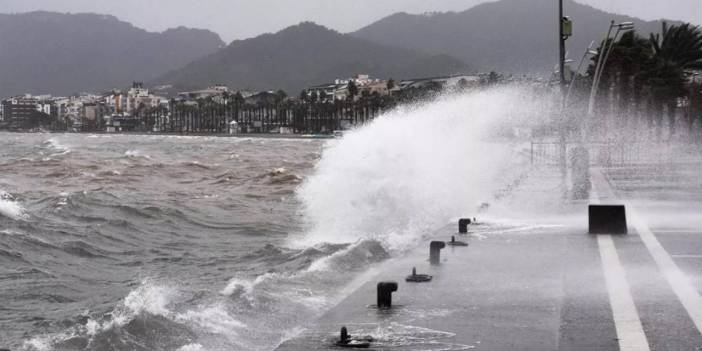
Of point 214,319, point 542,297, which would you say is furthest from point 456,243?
point 214,319

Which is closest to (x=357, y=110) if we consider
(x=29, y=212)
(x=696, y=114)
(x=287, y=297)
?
(x=696, y=114)

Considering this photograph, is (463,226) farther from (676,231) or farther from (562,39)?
(562,39)

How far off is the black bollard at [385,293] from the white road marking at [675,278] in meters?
2.57

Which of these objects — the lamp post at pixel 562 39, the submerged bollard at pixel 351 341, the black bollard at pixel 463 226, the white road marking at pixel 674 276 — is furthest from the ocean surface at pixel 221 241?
the white road marking at pixel 674 276

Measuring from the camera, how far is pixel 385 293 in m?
9.26

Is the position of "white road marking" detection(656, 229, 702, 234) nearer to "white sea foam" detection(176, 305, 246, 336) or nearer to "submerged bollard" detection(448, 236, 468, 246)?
"submerged bollard" detection(448, 236, 468, 246)

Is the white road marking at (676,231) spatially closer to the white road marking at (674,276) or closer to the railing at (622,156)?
the white road marking at (674,276)

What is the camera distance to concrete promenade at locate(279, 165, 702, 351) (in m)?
7.82

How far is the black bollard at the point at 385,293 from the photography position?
30.2 ft

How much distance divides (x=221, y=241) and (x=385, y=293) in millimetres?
11731

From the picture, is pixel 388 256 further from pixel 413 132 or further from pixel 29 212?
pixel 413 132

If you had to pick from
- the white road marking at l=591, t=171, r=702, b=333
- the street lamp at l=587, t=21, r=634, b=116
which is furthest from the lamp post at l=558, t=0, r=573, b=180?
the white road marking at l=591, t=171, r=702, b=333

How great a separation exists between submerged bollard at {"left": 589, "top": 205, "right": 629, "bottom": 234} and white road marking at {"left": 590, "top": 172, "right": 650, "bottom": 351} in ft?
4.73

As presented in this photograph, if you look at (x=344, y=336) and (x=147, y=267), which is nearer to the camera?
(x=344, y=336)
